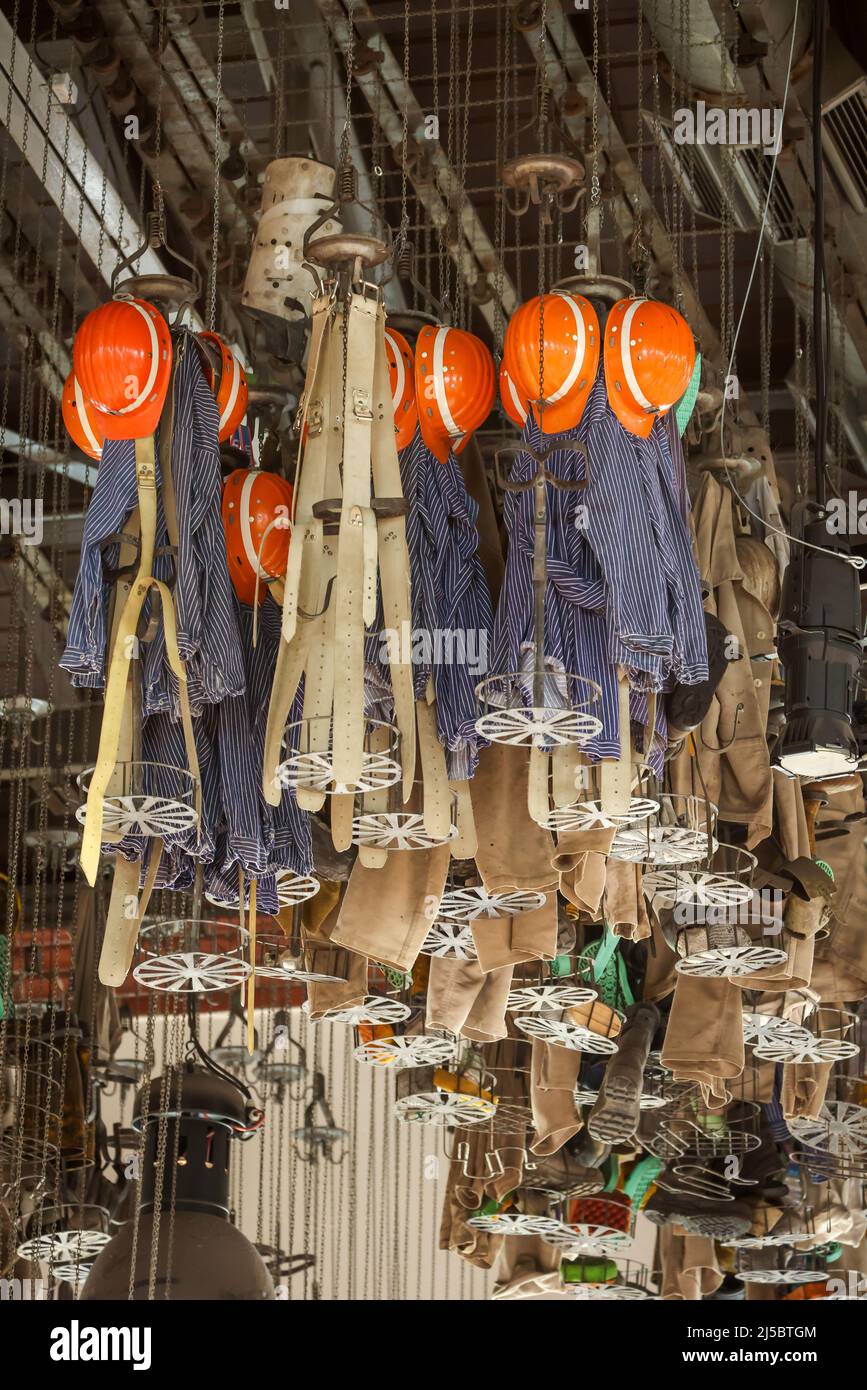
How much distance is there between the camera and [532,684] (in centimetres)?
550

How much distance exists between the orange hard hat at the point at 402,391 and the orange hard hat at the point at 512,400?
24cm

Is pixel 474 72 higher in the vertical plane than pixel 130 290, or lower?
higher

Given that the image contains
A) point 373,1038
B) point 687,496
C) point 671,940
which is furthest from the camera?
point 373,1038

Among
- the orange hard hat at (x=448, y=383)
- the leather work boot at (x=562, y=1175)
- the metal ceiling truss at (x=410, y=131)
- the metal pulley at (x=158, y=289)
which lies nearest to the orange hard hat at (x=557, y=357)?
the orange hard hat at (x=448, y=383)

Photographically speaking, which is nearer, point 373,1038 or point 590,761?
point 590,761

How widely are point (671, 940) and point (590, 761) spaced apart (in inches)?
56.5

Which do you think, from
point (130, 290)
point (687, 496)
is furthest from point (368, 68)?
point (687, 496)

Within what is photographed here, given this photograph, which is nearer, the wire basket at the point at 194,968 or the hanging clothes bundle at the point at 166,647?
the hanging clothes bundle at the point at 166,647

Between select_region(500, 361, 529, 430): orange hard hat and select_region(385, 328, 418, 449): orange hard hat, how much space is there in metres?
0.24

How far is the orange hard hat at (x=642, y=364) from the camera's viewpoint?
223 inches

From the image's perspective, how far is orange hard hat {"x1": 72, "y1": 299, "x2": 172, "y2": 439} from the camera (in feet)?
18.4

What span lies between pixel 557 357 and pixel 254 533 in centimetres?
94

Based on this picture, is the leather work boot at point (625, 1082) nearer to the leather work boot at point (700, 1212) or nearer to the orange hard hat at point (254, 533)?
the leather work boot at point (700, 1212)

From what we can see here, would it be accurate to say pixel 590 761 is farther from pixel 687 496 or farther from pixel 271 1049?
pixel 271 1049
